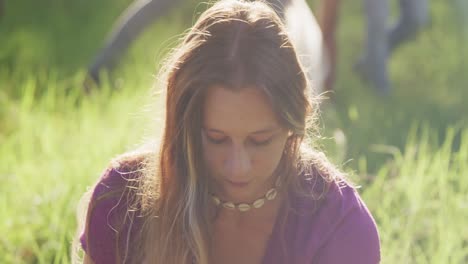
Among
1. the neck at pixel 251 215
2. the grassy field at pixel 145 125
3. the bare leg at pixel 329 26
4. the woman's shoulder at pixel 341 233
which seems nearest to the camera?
the woman's shoulder at pixel 341 233

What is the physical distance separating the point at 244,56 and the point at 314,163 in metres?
0.36

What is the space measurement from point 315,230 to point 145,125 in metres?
0.91

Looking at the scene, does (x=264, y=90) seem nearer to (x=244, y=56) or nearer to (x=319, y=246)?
(x=244, y=56)

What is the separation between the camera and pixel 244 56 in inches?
70.4

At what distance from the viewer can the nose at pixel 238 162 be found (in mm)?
1782

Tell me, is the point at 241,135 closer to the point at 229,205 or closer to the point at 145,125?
the point at 229,205

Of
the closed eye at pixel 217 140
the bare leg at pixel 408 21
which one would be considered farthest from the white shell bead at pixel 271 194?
the bare leg at pixel 408 21

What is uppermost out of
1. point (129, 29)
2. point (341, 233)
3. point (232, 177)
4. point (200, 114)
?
point (129, 29)

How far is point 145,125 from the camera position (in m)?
2.73

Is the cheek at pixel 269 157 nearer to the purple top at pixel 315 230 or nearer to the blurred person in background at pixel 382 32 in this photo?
the purple top at pixel 315 230

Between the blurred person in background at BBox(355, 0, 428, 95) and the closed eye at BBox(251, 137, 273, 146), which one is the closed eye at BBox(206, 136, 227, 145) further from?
the blurred person in background at BBox(355, 0, 428, 95)

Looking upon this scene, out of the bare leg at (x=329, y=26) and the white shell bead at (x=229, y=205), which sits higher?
the bare leg at (x=329, y=26)

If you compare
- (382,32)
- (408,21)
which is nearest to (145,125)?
(382,32)

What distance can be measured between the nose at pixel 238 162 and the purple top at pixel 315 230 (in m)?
0.23
